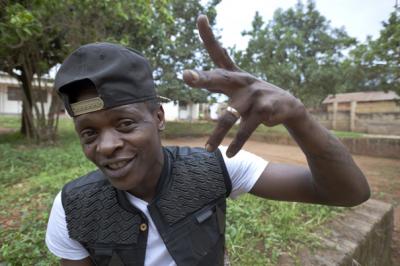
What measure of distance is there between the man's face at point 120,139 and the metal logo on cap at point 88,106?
2cm

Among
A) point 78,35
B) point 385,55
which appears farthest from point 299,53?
point 78,35

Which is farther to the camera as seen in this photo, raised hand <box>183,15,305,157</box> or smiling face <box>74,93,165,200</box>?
smiling face <box>74,93,165,200</box>

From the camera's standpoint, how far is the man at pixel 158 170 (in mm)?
974

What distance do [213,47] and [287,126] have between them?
36 centimetres

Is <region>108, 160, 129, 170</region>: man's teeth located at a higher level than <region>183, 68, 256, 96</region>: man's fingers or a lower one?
lower

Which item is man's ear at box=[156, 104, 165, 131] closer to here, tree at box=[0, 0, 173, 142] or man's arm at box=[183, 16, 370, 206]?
man's arm at box=[183, 16, 370, 206]

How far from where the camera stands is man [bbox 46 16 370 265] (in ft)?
3.19

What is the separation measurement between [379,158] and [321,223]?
309 inches

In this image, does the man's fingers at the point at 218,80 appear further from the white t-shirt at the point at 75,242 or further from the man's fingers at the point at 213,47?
the white t-shirt at the point at 75,242

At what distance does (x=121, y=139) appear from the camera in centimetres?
114

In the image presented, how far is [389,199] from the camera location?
5.46 metres

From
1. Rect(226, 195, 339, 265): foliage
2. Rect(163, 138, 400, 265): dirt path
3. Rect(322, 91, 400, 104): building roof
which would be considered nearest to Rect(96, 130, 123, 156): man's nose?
Rect(226, 195, 339, 265): foliage

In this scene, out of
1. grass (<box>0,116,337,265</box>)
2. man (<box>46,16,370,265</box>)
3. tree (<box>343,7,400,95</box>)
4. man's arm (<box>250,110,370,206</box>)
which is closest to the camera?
man (<box>46,16,370,265</box>)

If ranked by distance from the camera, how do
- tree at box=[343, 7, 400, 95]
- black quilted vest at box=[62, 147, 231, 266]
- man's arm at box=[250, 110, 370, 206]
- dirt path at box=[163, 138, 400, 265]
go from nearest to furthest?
1. man's arm at box=[250, 110, 370, 206]
2. black quilted vest at box=[62, 147, 231, 266]
3. dirt path at box=[163, 138, 400, 265]
4. tree at box=[343, 7, 400, 95]
